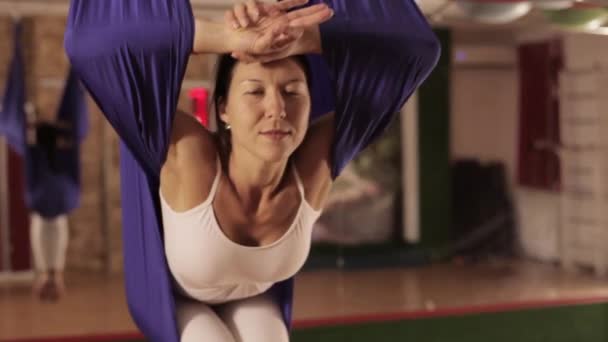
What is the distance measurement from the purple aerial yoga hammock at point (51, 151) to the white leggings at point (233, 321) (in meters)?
2.40

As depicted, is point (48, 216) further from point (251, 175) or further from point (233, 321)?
point (251, 175)

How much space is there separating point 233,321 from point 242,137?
369 mm

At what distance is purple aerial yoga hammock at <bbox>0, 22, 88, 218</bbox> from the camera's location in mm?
3545

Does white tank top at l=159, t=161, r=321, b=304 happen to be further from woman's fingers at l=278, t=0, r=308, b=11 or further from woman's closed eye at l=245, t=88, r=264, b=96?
woman's fingers at l=278, t=0, r=308, b=11

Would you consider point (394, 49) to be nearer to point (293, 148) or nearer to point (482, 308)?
point (293, 148)

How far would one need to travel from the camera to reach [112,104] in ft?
4.01

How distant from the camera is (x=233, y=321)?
55.9 inches

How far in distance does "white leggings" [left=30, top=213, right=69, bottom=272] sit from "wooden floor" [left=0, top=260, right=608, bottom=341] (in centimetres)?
28

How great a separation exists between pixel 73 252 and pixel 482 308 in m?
2.90

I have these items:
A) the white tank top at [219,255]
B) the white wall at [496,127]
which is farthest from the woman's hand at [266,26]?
the white wall at [496,127]

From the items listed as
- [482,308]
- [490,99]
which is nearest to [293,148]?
[482,308]

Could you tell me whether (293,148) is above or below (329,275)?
above

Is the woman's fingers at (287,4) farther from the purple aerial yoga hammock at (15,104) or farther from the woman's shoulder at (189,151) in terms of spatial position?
the purple aerial yoga hammock at (15,104)

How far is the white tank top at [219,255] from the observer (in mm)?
1258
